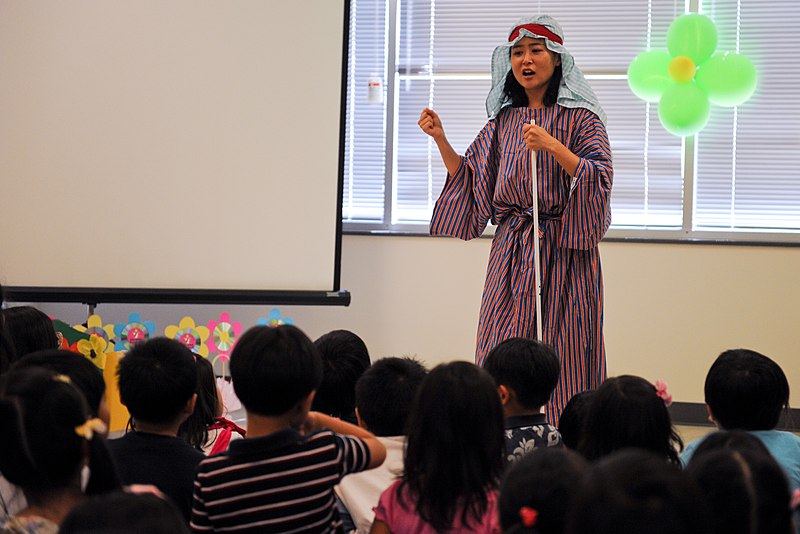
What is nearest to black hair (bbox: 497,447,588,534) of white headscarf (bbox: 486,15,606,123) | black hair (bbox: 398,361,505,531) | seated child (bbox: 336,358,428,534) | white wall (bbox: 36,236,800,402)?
black hair (bbox: 398,361,505,531)

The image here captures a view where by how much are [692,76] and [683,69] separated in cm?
5

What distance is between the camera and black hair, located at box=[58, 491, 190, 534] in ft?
3.43

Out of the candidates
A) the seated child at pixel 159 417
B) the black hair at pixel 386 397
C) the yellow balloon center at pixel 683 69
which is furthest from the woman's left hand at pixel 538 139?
the yellow balloon center at pixel 683 69

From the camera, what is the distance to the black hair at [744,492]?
3.74ft

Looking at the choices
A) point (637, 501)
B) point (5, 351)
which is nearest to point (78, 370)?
point (5, 351)

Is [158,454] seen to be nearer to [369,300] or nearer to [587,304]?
[587,304]

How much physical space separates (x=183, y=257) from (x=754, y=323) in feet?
8.40

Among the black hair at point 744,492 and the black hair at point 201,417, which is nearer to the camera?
the black hair at point 744,492

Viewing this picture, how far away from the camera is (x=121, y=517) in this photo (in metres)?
1.06

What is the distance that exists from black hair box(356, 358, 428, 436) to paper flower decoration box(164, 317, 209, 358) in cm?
226

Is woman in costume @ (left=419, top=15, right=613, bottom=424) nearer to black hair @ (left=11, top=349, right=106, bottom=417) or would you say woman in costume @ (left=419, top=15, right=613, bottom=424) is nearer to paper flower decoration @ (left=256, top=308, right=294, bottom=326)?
black hair @ (left=11, top=349, right=106, bottom=417)

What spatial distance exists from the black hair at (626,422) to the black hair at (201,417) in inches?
36.2

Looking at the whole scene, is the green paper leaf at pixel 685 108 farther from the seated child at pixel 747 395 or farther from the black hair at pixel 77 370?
the black hair at pixel 77 370

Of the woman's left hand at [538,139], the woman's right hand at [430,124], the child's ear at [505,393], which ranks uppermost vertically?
the woman's right hand at [430,124]
